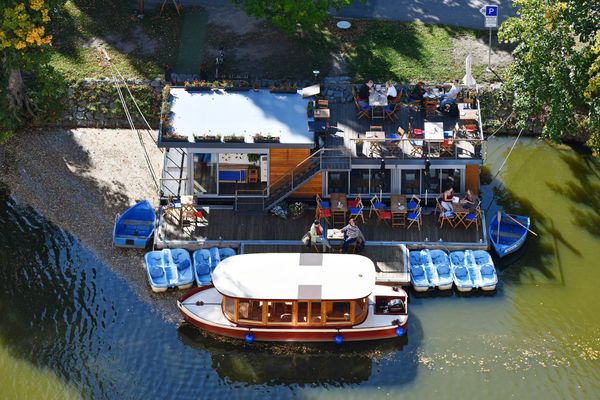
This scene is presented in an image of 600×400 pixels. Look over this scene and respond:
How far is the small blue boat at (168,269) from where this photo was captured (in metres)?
49.4

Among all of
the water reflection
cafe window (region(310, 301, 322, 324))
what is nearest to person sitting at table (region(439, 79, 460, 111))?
the water reflection

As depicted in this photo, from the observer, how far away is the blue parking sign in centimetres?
5900

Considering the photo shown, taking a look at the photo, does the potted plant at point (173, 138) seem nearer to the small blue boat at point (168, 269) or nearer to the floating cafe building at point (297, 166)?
the floating cafe building at point (297, 166)

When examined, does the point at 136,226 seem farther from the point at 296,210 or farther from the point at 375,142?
the point at 375,142

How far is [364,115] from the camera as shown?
177 feet

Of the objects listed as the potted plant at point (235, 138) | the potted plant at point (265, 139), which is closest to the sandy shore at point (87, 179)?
the potted plant at point (235, 138)

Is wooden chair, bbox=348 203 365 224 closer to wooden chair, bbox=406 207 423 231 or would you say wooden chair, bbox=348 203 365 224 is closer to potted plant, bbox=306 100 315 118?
wooden chair, bbox=406 207 423 231

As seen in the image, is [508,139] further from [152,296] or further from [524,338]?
[152,296]

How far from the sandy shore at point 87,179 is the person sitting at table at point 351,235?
9936 millimetres

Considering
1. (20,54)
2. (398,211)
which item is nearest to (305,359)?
(398,211)

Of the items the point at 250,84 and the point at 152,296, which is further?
the point at 250,84

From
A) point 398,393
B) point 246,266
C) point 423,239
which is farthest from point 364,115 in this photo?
point 398,393

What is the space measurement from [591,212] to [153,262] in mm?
22703

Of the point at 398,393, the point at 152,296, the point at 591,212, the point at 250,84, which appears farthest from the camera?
the point at 250,84
